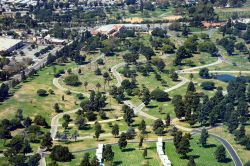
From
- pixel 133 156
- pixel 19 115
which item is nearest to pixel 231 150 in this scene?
pixel 133 156

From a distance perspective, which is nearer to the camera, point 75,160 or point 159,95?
point 75,160

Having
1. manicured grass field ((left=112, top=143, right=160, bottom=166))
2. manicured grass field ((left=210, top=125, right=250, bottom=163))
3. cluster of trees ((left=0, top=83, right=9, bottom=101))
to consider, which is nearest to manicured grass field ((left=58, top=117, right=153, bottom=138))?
manicured grass field ((left=112, top=143, right=160, bottom=166))

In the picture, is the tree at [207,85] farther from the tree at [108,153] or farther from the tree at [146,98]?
the tree at [108,153]

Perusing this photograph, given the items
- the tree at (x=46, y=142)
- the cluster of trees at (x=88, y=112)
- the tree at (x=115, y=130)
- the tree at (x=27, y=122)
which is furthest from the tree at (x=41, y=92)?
the tree at (x=46, y=142)

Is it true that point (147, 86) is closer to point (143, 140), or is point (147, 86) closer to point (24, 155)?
point (143, 140)

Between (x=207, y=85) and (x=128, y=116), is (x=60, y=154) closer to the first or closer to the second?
(x=128, y=116)

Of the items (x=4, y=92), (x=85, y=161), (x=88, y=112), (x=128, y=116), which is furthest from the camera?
(x=4, y=92)
